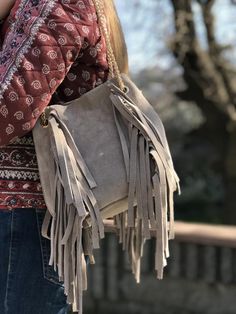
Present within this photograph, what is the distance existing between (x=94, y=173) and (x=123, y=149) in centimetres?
9

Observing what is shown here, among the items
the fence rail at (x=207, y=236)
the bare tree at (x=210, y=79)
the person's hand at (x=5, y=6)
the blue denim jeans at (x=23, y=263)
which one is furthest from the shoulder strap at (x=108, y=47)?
the bare tree at (x=210, y=79)

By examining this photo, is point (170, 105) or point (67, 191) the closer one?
point (67, 191)

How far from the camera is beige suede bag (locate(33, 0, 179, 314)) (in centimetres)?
139

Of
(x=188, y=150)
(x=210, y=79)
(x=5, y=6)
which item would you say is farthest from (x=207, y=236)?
(x=188, y=150)

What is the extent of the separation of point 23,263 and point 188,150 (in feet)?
30.7

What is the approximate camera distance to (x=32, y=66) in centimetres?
136

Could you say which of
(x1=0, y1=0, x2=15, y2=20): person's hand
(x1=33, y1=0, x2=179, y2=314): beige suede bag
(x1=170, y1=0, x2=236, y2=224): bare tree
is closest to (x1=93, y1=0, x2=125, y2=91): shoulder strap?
(x1=33, y1=0, x2=179, y2=314): beige suede bag

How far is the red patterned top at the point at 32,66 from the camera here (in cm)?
135

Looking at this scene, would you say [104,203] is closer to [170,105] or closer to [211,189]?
[170,105]

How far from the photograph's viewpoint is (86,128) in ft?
4.80

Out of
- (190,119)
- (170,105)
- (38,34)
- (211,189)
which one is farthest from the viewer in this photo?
(211,189)

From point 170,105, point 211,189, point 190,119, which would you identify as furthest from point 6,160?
point 211,189

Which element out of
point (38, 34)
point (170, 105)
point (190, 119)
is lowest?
point (190, 119)

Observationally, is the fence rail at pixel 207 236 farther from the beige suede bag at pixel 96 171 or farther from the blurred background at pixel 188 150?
the beige suede bag at pixel 96 171
